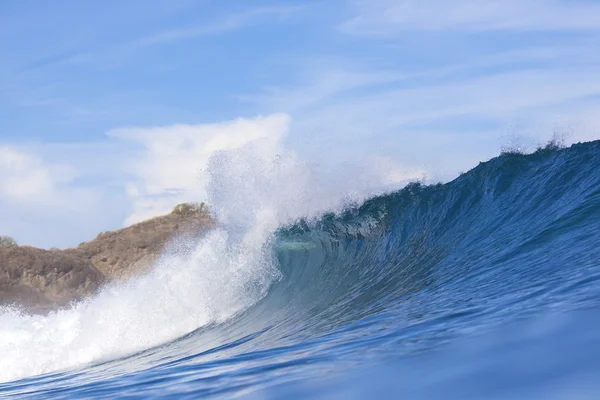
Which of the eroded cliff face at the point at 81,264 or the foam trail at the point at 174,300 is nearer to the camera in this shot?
the foam trail at the point at 174,300

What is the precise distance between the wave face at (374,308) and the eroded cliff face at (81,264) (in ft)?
44.2

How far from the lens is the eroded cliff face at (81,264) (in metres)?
25.5

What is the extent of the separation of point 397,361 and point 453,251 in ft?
16.7

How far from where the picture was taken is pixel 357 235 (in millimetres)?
10508

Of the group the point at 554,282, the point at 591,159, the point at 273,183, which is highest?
the point at 273,183

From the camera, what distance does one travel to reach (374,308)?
5895 millimetres

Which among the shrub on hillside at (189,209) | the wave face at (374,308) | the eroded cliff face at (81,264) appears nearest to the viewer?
the wave face at (374,308)

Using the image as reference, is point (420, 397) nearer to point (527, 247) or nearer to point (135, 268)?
point (527, 247)

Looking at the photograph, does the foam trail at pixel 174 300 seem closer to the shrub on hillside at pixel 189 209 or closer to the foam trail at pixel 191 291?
the foam trail at pixel 191 291

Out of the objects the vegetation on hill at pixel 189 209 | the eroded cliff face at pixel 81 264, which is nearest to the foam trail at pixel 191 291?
the eroded cliff face at pixel 81 264

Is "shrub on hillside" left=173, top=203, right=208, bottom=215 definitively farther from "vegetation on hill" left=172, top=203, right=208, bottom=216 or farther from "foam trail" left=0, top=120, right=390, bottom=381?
"foam trail" left=0, top=120, right=390, bottom=381

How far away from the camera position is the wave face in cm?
307

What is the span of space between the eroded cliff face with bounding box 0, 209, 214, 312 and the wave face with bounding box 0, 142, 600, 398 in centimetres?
1346

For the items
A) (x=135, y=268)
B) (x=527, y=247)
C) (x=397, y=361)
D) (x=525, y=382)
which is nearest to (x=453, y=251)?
(x=527, y=247)
